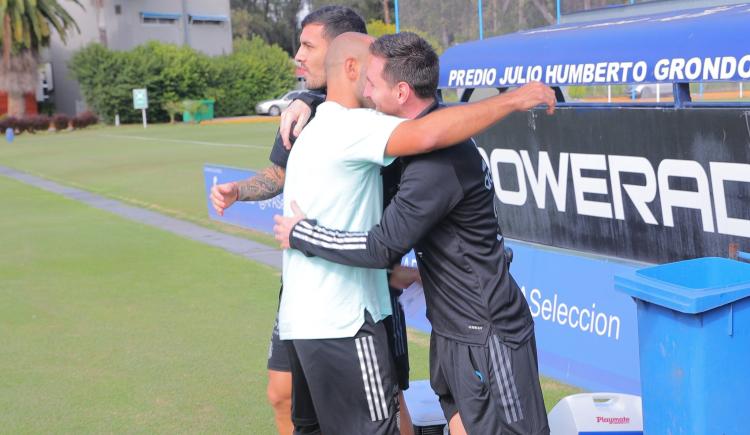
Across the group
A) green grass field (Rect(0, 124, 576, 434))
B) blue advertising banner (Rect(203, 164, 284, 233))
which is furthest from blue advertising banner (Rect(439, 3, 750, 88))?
blue advertising banner (Rect(203, 164, 284, 233))

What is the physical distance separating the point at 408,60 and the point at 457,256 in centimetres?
67

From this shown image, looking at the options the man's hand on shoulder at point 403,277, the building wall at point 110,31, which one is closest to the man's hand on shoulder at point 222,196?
the man's hand on shoulder at point 403,277

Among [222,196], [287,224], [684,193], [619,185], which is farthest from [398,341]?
[619,185]

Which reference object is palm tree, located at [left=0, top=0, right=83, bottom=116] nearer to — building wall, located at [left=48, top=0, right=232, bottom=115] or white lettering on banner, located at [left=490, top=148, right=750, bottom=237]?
building wall, located at [left=48, top=0, right=232, bottom=115]

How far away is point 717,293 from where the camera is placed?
316 cm

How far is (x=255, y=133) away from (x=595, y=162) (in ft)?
97.6

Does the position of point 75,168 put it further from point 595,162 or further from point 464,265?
point 464,265

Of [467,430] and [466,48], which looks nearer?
[467,430]

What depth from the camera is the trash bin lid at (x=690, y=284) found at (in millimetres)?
3164

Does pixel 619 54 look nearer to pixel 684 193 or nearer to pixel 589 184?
pixel 589 184

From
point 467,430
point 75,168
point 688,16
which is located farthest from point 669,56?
Answer: point 75,168

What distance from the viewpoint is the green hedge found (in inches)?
2032

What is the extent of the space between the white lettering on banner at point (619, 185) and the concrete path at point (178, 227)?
3.23 m

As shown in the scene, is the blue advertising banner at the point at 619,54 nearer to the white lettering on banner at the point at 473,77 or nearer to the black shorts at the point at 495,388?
the white lettering on banner at the point at 473,77
